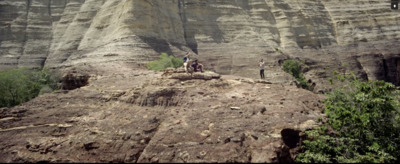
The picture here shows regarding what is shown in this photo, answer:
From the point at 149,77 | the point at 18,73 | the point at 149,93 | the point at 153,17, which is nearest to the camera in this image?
the point at 149,93

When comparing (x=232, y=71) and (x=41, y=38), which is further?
(x=41, y=38)

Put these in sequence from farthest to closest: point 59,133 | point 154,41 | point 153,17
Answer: point 153,17 < point 154,41 < point 59,133

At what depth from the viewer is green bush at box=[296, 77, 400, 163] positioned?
8031mm

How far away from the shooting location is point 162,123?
27.9ft

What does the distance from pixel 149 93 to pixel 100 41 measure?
1974cm

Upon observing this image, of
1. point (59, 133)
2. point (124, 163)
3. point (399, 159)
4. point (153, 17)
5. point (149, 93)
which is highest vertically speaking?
point (153, 17)

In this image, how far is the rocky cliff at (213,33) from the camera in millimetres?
26828

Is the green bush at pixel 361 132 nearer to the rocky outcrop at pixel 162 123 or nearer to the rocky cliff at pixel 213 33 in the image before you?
the rocky outcrop at pixel 162 123

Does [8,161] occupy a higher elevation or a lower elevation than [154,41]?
lower

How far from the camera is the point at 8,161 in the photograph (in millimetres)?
7098

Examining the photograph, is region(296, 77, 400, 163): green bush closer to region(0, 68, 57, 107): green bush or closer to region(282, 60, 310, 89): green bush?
region(282, 60, 310, 89): green bush

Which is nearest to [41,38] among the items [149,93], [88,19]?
[88,19]

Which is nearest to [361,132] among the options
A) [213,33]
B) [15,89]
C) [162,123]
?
[162,123]

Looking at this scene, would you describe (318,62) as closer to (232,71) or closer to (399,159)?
(232,71)
